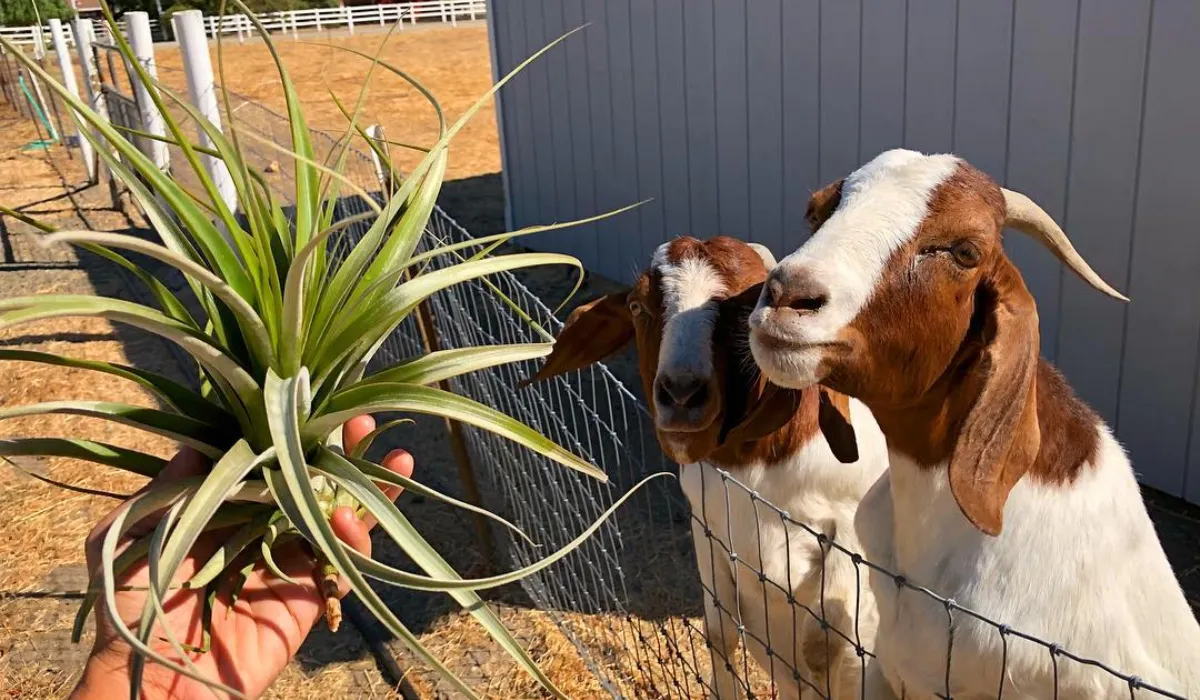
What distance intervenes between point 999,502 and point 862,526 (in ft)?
1.98

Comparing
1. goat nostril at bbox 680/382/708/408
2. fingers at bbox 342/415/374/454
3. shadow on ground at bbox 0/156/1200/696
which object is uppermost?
fingers at bbox 342/415/374/454

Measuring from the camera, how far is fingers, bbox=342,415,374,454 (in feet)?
7.34

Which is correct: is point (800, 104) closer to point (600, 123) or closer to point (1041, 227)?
point (600, 123)

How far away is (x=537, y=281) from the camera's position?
26.5 feet

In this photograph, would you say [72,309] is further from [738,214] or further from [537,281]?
[537,281]

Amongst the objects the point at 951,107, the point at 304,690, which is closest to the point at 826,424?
the point at 304,690

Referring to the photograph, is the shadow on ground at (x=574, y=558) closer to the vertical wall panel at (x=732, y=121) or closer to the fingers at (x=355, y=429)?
the fingers at (x=355, y=429)

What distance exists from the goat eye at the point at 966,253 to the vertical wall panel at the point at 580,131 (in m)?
5.97

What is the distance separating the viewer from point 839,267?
1904 millimetres

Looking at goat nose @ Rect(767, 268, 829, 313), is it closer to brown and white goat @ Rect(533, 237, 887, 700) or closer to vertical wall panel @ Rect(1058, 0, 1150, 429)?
brown and white goat @ Rect(533, 237, 887, 700)

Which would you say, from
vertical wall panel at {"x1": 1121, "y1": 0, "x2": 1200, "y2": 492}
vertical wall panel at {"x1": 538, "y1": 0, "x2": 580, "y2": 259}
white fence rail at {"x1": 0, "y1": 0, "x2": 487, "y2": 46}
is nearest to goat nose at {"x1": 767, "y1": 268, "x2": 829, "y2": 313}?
vertical wall panel at {"x1": 1121, "y1": 0, "x2": 1200, "y2": 492}

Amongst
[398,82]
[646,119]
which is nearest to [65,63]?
[646,119]

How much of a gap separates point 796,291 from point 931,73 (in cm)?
363

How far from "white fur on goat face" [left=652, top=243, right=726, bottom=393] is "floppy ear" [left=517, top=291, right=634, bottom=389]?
8.9 inches
